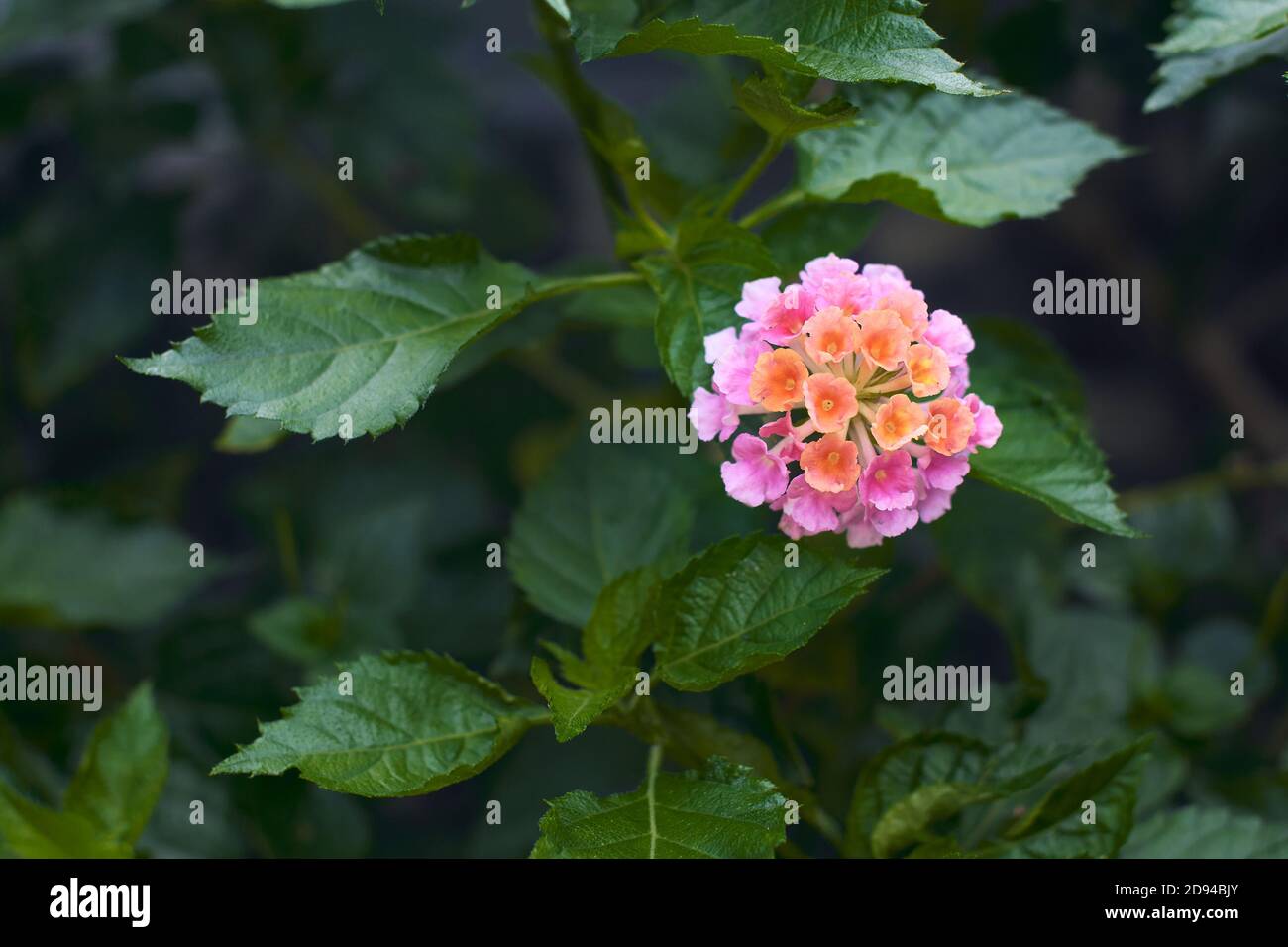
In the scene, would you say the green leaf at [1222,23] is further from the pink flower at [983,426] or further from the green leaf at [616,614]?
the green leaf at [616,614]

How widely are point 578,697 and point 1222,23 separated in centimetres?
70

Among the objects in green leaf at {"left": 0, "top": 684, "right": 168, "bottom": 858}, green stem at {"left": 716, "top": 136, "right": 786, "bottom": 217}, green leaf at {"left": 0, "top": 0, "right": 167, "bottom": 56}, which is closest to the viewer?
green stem at {"left": 716, "top": 136, "right": 786, "bottom": 217}

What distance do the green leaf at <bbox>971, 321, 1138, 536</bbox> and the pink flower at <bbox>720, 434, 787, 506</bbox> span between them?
156 mm

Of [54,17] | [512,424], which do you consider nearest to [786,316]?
[512,424]

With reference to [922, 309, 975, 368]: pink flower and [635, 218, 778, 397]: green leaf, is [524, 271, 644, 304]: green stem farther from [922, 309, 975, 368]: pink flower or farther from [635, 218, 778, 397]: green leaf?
[922, 309, 975, 368]: pink flower

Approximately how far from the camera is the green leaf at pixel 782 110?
2.64ft

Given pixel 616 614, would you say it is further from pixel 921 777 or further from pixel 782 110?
pixel 782 110

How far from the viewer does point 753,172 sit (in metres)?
0.92

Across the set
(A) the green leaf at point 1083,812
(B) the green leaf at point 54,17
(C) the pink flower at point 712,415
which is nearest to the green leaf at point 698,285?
(C) the pink flower at point 712,415

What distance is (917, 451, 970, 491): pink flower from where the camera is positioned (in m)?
0.81

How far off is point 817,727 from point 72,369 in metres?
1.00

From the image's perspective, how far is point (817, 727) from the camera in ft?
4.20

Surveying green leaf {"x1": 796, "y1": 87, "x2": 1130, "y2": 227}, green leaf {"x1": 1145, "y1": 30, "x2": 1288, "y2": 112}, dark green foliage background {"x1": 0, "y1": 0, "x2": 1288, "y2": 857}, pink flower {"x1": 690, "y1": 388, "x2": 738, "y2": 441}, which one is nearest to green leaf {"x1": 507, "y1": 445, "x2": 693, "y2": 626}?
dark green foliage background {"x1": 0, "y1": 0, "x2": 1288, "y2": 857}
